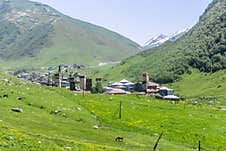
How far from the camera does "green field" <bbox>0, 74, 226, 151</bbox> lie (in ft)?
121

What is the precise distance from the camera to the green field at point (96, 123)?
36.8m

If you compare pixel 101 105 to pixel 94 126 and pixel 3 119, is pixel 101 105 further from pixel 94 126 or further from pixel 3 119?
pixel 3 119

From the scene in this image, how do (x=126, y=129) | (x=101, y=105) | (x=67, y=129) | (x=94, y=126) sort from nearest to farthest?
(x=67, y=129), (x=94, y=126), (x=126, y=129), (x=101, y=105)

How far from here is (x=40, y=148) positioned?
3158 cm

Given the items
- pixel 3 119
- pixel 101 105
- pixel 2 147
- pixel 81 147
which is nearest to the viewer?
pixel 2 147

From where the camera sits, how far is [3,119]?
42812mm

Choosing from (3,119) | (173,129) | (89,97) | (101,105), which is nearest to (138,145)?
(3,119)

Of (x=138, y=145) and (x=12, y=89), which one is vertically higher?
(x=12, y=89)

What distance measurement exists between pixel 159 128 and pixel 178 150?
1366 cm

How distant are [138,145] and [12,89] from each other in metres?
27.6

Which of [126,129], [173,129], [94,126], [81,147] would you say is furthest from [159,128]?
[81,147]

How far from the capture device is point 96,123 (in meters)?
56.2

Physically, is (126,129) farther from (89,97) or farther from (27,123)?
(89,97)

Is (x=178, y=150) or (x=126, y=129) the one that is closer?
(x=178, y=150)
